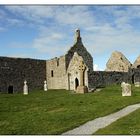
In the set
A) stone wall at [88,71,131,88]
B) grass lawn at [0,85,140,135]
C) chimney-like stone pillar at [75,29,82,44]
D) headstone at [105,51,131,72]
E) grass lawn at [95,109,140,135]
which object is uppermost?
chimney-like stone pillar at [75,29,82,44]

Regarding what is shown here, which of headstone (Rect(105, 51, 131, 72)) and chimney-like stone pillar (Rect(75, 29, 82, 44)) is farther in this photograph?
headstone (Rect(105, 51, 131, 72))

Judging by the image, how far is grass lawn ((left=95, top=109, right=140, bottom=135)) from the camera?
15.4 meters

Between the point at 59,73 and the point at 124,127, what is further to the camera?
the point at 59,73

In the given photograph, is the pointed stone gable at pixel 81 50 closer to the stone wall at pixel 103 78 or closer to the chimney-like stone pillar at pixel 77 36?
the chimney-like stone pillar at pixel 77 36

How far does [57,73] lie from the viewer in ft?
170

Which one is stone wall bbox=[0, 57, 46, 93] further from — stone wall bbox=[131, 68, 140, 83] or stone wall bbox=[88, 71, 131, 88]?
stone wall bbox=[131, 68, 140, 83]

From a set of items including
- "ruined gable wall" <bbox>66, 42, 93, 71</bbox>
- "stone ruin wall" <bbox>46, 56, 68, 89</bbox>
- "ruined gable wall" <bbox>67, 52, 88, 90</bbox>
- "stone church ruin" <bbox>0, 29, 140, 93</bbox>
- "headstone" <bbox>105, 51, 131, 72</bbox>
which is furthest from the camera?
"headstone" <bbox>105, 51, 131, 72</bbox>

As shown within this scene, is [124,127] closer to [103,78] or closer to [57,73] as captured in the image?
[103,78]

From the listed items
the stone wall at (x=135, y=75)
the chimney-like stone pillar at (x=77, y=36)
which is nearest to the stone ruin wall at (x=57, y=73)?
the chimney-like stone pillar at (x=77, y=36)

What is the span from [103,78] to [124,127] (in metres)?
31.4

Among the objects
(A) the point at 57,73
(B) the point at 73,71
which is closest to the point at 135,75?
(B) the point at 73,71

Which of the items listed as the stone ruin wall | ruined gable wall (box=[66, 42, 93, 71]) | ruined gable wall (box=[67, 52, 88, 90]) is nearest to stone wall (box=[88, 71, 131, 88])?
ruined gable wall (box=[67, 52, 88, 90])

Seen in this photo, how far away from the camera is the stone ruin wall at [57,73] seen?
5047cm

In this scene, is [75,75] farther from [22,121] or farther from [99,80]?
[22,121]
